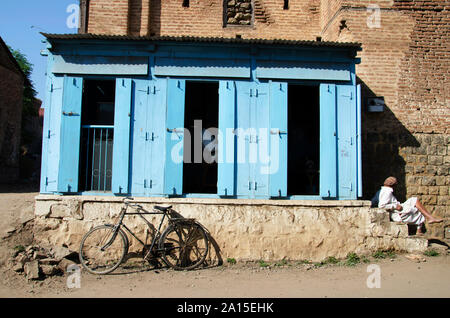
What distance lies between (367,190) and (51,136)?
679 cm

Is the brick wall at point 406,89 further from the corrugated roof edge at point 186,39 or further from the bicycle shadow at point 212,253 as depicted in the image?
the bicycle shadow at point 212,253

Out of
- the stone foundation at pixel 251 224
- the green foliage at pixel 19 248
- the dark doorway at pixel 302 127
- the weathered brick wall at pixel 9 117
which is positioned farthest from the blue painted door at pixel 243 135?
the weathered brick wall at pixel 9 117

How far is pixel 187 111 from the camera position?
9555mm

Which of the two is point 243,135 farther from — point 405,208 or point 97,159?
point 405,208

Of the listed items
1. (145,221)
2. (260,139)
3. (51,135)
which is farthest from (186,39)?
(145,221)

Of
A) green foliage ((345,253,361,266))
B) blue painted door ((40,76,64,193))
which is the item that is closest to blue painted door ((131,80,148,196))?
blue painted door ((40,76,64,193))

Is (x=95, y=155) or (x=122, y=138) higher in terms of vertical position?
(x=122, y=138)

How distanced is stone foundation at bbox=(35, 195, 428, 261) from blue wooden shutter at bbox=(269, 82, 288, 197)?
0.31 metres

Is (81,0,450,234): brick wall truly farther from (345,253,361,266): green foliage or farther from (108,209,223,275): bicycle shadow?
(108,209,223,275): bicycle shadow

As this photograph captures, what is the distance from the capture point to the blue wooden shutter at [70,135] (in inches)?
233

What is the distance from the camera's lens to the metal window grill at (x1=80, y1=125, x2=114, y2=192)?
626 centimetres

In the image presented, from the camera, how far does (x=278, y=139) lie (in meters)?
6.13

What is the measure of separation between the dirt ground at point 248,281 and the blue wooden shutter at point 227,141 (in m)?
1.44

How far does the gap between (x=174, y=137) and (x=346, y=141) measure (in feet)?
10.7
